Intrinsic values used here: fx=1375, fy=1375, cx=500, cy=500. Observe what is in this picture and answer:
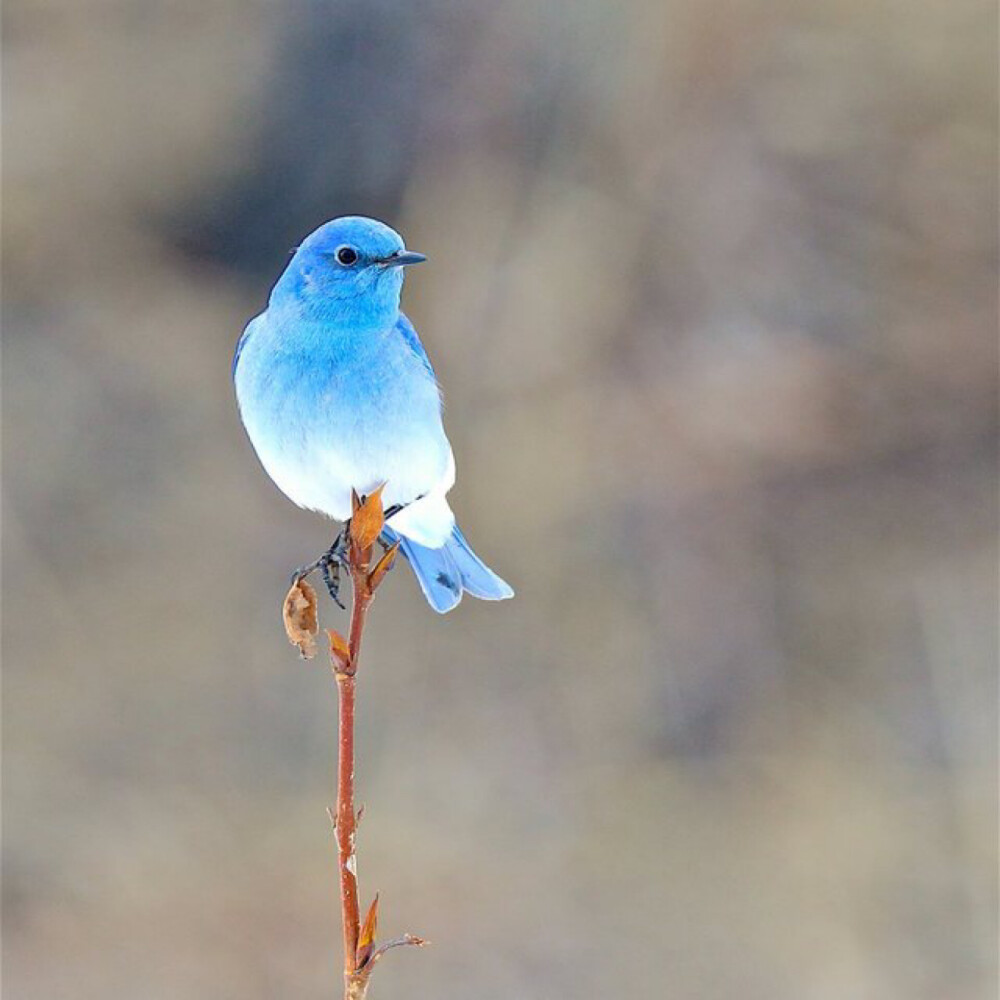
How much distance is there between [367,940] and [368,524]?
1.71ft

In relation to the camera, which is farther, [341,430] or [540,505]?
[540,505]

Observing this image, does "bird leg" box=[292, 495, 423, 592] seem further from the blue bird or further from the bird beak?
the bird beak

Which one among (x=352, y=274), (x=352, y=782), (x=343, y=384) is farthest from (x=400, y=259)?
(x=352, y=782)

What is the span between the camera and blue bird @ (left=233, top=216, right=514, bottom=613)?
231 cm

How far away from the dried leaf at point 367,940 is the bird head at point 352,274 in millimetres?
1252

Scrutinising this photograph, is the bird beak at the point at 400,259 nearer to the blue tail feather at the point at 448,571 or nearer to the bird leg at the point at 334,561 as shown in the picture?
the bird leg at the point at 334,561

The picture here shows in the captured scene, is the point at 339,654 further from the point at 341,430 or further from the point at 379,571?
the point at 341,430

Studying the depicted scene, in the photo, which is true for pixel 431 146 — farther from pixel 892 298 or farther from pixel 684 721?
pixel 684 721

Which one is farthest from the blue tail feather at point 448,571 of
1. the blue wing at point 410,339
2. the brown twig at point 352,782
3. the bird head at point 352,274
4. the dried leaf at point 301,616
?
the brown twig at point 352,782

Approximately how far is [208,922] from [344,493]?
5009 mm

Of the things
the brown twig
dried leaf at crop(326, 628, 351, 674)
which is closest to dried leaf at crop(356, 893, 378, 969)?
the brown twig

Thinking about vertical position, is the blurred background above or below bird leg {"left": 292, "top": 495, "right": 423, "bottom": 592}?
above

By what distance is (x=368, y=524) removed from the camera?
170 cm

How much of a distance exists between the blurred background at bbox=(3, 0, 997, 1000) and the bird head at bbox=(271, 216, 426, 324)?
4.29 meters
